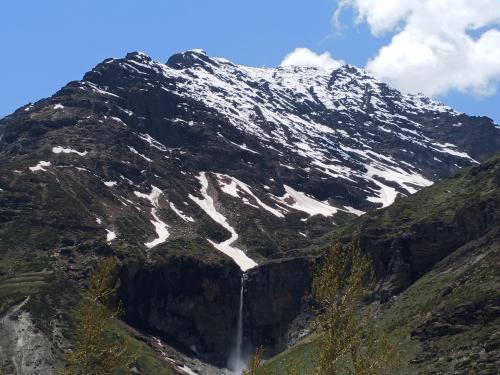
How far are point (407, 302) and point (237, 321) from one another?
233 ft

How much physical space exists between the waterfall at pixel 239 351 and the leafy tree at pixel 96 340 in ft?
450

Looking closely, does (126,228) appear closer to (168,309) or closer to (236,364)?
(168,309)

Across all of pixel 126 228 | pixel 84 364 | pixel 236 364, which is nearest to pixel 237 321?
pixel 236 364

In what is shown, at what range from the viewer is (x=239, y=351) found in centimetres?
17425

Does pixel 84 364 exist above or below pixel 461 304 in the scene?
below

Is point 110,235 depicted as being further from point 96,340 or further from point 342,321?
point 342,321

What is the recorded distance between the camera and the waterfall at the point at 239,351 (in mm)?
166125

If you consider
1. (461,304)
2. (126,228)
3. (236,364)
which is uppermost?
(126,228)

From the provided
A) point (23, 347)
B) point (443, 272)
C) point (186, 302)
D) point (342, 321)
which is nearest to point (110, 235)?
point (186, 302)

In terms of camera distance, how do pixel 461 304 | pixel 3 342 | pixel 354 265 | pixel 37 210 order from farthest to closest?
pixel 37 210, pixel 3 342, pixel 461 304, pixel 354 265

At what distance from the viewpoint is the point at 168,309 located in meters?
176

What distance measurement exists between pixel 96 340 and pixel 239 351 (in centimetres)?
15064

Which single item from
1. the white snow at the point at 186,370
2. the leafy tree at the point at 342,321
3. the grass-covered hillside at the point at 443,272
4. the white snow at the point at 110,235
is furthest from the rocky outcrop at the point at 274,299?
the leafy tree at the point at 342,321

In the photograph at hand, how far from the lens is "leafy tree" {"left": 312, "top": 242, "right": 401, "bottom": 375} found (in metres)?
24.8
